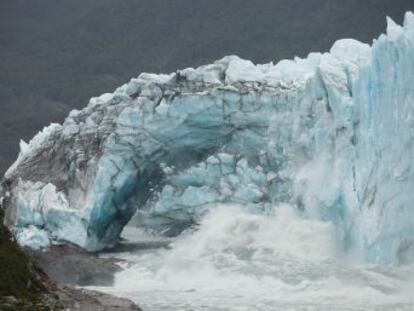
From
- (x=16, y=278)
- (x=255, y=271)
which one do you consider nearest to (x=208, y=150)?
(x=255, y=271)

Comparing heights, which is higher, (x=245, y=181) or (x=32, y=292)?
(x=245, y=181)

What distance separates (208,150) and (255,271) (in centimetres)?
818

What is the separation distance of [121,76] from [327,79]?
241 feet

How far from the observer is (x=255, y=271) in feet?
87.5

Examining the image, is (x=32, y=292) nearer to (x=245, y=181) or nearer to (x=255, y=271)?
(x=255, y=271)

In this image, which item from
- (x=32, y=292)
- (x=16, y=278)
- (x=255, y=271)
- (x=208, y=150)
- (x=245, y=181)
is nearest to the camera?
(x=16, y=278)

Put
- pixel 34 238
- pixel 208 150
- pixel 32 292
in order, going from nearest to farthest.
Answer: pixel 32 292
pixel 34 238
pixel 208 150

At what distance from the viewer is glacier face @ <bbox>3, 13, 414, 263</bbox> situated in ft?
93.5

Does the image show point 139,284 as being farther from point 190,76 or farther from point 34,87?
point 34,87

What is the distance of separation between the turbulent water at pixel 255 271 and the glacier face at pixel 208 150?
68 centimetres

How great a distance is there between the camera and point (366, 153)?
2712 centimetres

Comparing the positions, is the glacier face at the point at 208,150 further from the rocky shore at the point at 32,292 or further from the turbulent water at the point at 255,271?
the rocky shore at the point at 32,292

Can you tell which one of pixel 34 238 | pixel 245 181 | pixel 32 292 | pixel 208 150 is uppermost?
pixel 208 150

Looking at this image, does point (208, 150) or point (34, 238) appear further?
point (208, 150)
